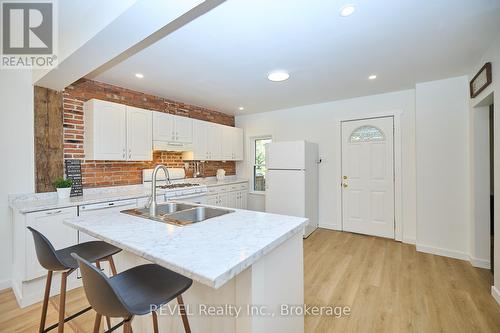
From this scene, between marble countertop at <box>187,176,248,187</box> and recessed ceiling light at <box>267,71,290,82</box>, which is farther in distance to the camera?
marble countertop at <box>187,176,248,187</box>

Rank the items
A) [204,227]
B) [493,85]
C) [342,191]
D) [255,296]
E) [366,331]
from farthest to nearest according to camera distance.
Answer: [342,191] → [493,85] → [366,331] → [204,227] → [255,296]

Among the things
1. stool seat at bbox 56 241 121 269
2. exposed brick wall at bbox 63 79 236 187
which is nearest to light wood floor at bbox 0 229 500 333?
stool seat at bbox 56 241 121 269

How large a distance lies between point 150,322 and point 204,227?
76cm

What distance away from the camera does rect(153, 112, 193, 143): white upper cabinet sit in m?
3.66

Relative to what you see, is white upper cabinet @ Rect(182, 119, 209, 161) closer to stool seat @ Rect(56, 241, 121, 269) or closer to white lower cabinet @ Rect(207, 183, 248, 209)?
white lower cabinet @ Rect(207, 183, 248, 209)

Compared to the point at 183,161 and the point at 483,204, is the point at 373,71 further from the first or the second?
the point at 183,161

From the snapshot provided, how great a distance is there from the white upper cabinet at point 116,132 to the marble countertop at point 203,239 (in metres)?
1.66

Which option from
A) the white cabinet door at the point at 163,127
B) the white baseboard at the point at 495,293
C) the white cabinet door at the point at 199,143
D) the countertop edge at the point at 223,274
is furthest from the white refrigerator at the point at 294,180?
the countertop edge at the point at 223,274

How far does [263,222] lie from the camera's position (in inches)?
60.2

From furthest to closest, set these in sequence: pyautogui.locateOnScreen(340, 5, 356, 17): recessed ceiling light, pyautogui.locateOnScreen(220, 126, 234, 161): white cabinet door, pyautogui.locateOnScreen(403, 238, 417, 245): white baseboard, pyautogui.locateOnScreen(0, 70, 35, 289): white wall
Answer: pyautogui.locateOnScreen(220, 126, 234, 161): white cabinet door < pyautogui.locateOnScreen(403, 238, 417, 245): white baseboard < pyautogui.locateOnScreen(0, 70, 35, 289): white wall < pyautogui.locateOnScreen(340, 5, 356, 17): recessed ceiling light

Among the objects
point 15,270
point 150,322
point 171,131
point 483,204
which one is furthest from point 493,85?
point 15,270

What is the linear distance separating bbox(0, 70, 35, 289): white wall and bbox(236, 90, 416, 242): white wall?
3.84 metres

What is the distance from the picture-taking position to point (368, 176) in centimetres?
400

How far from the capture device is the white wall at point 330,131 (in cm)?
364
